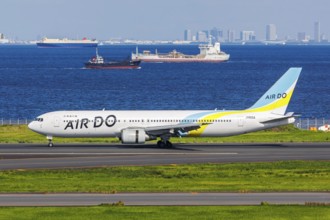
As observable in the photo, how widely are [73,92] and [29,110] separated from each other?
43041 mm

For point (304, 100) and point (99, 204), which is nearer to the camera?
point (99, 204)

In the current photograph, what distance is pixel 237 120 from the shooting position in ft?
244

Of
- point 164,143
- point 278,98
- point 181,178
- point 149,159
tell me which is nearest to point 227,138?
point 278,98

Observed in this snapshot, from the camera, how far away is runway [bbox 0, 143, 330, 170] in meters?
61.0


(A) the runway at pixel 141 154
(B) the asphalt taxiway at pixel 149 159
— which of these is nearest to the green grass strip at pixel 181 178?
(B) the asphalt taxiway at pixel 149 159

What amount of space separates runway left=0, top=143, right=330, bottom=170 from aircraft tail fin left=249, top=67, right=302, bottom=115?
339cm

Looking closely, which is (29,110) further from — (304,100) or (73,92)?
(304,100)

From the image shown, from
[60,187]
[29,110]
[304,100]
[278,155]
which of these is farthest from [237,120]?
[304,100]

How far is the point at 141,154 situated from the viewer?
67.2 m

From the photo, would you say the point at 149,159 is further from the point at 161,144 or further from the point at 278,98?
the point at 278,98

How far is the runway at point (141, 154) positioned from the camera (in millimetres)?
60969

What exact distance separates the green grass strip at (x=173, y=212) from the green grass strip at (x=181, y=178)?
6.50 m

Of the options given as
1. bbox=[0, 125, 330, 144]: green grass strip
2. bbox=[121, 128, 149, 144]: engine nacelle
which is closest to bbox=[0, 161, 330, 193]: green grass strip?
bbox=[121, 128, 149, 144]: engine nacelle

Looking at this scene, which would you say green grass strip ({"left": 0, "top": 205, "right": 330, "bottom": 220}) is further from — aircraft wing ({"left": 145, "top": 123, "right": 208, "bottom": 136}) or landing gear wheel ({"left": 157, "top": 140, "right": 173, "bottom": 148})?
landing gear wheel ({"left": 157, "top": 140, "right": 173, "bottom": 148})
